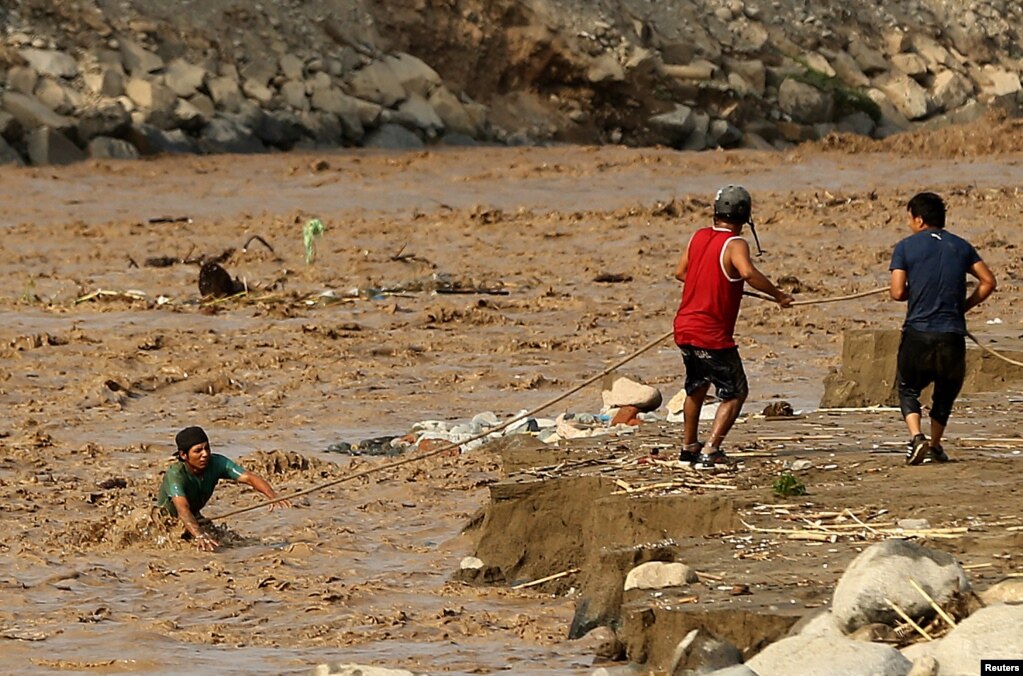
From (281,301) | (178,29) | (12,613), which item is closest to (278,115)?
(178,29)

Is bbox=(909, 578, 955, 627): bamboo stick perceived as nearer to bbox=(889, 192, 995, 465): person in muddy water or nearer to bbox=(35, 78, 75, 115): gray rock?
bbox=(889, 192, 995, 465): person in muddy water

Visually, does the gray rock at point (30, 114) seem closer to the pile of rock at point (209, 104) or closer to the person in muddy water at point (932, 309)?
the pile of rock at point (209, 104)

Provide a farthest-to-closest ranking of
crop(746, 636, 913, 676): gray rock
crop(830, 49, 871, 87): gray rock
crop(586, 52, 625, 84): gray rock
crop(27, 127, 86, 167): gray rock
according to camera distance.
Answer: crop(830, 49, 871, 87): gray rock → crop(586, 52, 625, 84): gray rock → crop(27, 127, 86, 167): gray rock → crop(746, 636, 913, 676): gray rock

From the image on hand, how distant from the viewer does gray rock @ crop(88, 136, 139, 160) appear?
843 inches

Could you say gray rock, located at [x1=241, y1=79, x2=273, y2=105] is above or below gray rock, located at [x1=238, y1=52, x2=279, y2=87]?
below

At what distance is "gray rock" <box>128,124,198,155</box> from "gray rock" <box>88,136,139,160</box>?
0.15m

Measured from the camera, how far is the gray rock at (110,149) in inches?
843

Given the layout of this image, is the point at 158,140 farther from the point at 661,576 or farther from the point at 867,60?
the point at 661,576

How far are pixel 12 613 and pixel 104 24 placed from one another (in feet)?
54.2

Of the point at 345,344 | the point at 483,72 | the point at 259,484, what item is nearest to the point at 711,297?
the point at 259,484

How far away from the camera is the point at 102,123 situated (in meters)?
21.6

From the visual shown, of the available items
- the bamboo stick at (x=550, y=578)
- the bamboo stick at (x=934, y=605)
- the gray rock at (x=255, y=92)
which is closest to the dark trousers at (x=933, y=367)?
the bamboo stick at (x=550, y=578)

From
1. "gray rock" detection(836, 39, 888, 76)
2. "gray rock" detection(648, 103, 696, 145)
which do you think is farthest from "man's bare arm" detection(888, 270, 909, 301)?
"gray rock" detection(836, 39, 888, 76)

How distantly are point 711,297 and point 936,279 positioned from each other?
89cm
